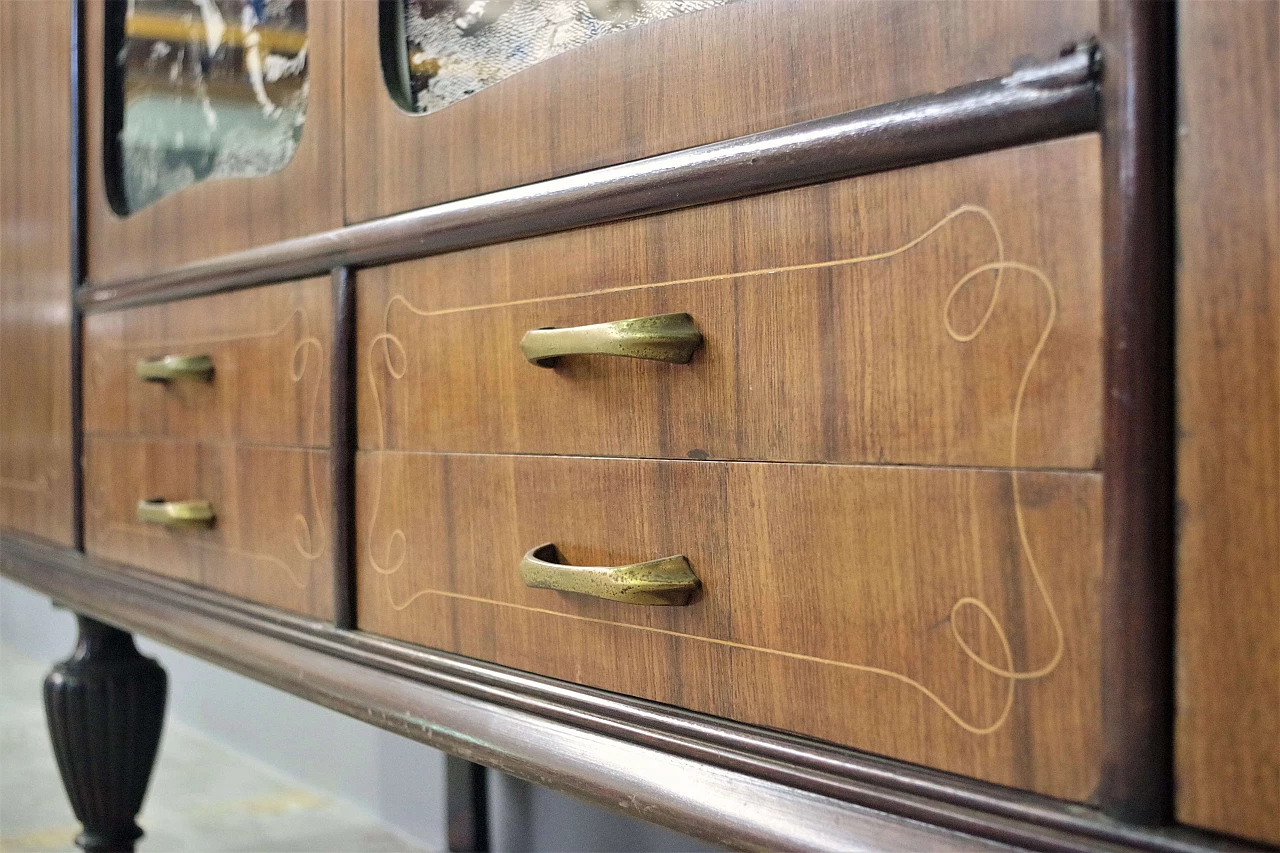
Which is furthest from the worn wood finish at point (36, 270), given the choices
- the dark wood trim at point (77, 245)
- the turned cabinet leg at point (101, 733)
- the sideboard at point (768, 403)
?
the sideboard at point (768, 403)

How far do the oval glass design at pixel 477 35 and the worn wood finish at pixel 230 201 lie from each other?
44 millimetres

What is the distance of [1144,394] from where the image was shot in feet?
0.91

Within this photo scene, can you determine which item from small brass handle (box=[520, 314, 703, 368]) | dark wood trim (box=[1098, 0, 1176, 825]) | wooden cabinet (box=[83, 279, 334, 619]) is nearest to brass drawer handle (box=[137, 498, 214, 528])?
wooden cabinet (box=[83, 279, 334, 619])

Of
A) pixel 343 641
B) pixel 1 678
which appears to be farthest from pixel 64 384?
pixel 1 678

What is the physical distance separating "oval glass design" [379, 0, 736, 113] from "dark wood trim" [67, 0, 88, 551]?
40 cm

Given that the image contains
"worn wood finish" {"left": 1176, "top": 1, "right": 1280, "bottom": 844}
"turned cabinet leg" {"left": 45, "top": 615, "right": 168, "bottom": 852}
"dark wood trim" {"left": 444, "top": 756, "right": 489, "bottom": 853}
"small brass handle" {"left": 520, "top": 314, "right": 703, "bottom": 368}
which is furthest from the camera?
"dark wood trim" {"left": 444, "top": 756, "right": 489, "bottom": 853}

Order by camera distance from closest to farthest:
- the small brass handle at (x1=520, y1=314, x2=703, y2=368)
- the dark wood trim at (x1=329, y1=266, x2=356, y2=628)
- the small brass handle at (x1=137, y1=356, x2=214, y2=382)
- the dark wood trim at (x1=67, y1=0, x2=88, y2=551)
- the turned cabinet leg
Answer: the small brass handle at (x1=520, y1=314, x2=703, y2=368) → the dark wood trim at (x1=329, y1=266, x2=356, y2=628) → the small brass handle at (x1=137, y1=356, x2=214, y2=382) → the dark wood trim at (x1=67, y1=0, x2=88, y2=551) → the turned cabinet leg

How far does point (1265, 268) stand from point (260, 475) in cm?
50

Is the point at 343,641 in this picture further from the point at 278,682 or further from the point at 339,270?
the point at 339,270

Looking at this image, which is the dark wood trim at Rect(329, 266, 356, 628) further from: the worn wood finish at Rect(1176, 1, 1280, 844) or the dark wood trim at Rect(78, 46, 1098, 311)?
the worn wood finish at Rect(1176, 1, 1280, 844)

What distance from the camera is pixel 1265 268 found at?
0.26 m

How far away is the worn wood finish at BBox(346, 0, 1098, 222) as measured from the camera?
1.05 ft

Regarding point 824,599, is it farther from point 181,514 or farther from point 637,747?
point 181,514

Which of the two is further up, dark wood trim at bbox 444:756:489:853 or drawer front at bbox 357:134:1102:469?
drawer front at bbox 357:134:1102:469
